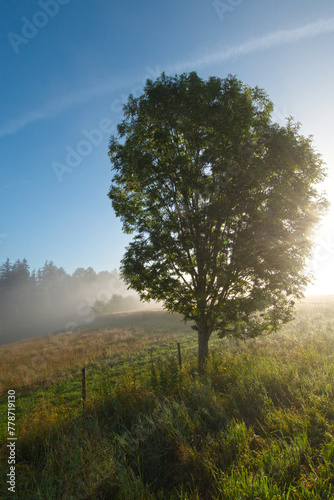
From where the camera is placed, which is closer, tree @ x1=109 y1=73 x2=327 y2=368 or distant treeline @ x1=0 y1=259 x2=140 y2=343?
tree @ x1=109 y1=73 x2=327 y2=368

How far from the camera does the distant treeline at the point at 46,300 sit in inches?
3009

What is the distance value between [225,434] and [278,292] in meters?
6.09

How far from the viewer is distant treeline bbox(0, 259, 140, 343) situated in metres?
76.4

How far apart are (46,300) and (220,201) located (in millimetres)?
102323

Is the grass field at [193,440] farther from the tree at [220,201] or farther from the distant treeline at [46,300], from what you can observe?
the distant treeline at [46,300]

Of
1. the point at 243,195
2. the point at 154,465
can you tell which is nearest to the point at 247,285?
the point at 243,195

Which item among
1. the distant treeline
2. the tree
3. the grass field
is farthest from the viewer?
the distant treeline

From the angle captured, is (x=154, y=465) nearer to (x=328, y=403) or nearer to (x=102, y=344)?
(x=328, y=403)

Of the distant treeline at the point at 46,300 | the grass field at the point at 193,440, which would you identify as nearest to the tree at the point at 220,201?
the grass field at the point at 193,440

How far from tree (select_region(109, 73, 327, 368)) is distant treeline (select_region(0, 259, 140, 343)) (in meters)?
61.4

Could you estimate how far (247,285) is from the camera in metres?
9.38

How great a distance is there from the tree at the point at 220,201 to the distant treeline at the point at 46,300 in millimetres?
61430

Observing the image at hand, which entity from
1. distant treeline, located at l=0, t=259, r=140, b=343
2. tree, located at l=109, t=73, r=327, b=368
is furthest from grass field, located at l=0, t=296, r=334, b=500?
distant treeline, located at l=0, t=259, r=140, b=343

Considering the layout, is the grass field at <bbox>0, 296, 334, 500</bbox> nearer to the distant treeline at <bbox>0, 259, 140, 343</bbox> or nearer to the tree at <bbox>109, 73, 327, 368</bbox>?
the tree at <bbox>109, 73, 327, 368</bbox>
